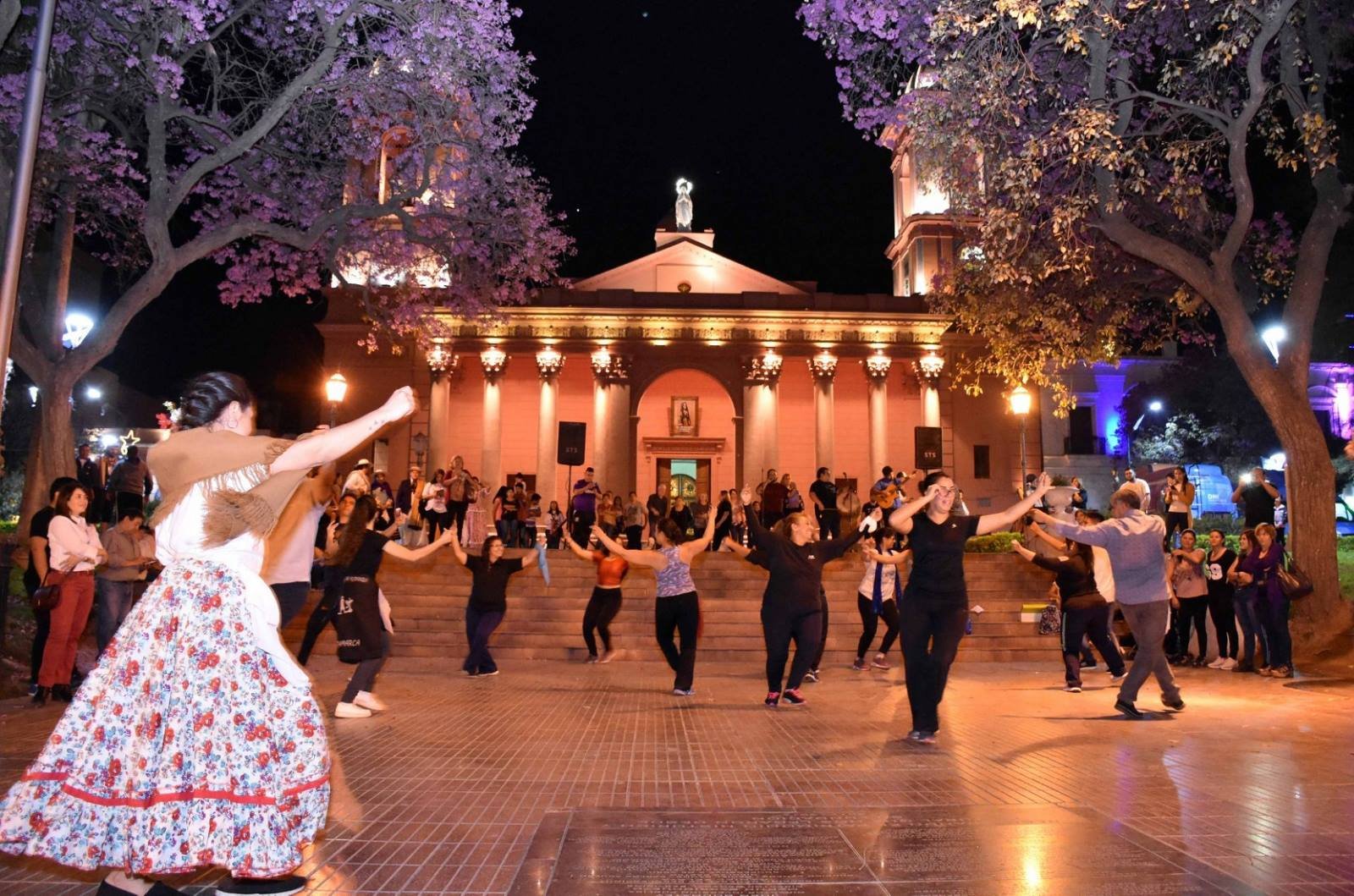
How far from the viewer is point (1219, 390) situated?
38.8 metres

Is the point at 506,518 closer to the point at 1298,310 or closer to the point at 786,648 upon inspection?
the point at 786,648

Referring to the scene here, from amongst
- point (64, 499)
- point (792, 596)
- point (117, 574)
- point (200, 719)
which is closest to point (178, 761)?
point (200, 719)

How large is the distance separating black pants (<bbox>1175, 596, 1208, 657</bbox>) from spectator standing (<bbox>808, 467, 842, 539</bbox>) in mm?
7504

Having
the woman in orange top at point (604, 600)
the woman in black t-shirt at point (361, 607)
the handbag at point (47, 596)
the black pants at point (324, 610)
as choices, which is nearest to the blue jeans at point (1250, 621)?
the woman in orange top at point (604, 600)

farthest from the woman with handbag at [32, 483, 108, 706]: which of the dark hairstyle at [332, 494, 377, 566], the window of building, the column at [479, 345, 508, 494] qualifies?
the window of building

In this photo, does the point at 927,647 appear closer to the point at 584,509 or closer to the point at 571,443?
the point at 584,509

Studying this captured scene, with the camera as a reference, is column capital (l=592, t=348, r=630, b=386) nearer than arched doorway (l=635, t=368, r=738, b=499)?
Yes

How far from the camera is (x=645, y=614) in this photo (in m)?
14.6

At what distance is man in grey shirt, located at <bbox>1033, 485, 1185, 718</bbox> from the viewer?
813 cm

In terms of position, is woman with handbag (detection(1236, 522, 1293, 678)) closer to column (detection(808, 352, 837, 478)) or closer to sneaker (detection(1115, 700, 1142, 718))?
sneaker (detection(1115, 700, 1142, 718))

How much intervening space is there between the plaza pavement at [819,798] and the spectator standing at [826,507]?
10097mm

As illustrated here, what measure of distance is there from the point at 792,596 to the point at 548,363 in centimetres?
2900

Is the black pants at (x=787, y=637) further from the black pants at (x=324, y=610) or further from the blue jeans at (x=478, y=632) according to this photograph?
the black pants at (x=324, y=610)

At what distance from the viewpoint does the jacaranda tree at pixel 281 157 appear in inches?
466
